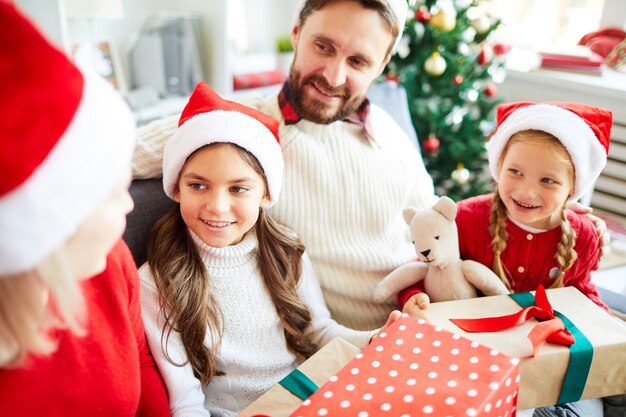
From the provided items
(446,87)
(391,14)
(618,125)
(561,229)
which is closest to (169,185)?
(391,14)

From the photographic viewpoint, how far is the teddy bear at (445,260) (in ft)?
4.25

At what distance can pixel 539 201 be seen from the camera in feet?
4.17

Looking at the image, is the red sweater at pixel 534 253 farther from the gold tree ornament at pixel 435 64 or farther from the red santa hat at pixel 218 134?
the gold tree ornament at pixel 435 64

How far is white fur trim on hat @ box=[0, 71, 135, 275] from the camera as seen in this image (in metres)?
0.60

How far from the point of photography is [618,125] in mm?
2510

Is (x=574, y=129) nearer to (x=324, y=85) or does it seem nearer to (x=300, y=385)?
(x=324, y=85)

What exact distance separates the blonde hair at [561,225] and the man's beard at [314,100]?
1.49 feet

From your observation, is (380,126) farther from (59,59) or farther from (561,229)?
(59,59)

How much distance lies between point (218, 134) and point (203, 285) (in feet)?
1.07

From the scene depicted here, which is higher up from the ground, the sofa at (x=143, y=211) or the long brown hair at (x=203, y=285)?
the sofa at (x=143, y=211)

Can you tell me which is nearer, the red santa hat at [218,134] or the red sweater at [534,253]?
the red santa hat at [218,134]

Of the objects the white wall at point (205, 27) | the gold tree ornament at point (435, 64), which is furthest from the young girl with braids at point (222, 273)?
the white wall at point (205, 27)

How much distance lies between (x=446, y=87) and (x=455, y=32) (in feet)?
0.77

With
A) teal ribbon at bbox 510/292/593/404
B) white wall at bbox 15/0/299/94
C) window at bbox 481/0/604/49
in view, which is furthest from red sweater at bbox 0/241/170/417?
window at bbox 481/0/604/49
